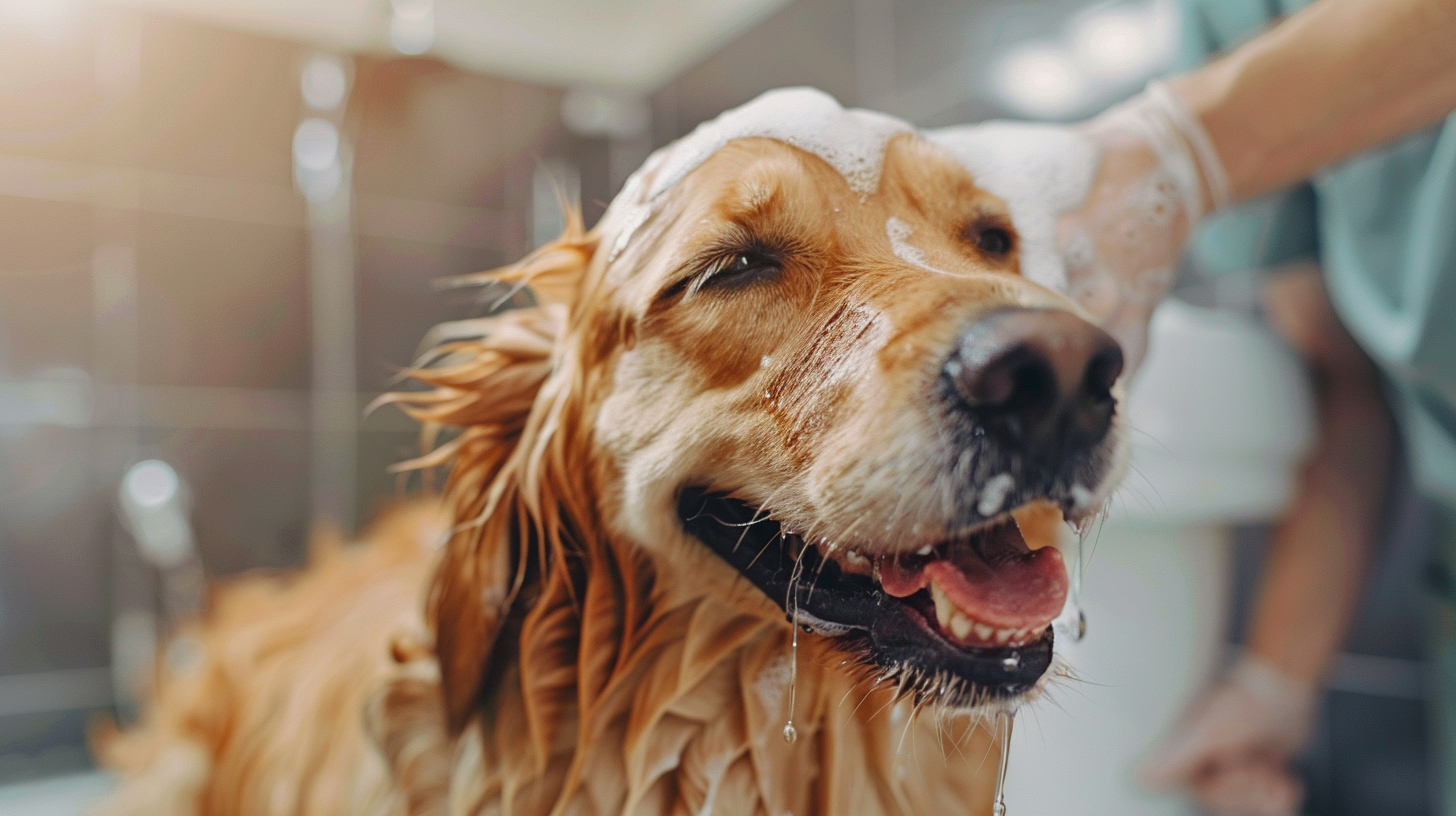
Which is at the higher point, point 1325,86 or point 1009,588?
point 1325,86

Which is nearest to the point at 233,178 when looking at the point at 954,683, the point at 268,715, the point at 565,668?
the point at 268,715

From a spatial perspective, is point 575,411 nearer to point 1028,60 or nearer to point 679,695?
point 679,695

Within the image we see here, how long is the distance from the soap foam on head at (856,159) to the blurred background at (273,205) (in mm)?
42

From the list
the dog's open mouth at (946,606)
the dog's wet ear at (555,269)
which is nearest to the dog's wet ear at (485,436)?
the dog's wet ear at (555,269)

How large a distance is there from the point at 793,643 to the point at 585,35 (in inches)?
21.3

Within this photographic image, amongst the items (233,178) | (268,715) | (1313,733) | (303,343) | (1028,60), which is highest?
(1028,60)

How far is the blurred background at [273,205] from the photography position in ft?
2.30

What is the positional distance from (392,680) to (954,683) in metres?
0.42

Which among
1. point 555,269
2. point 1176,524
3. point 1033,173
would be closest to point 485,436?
point 555,269

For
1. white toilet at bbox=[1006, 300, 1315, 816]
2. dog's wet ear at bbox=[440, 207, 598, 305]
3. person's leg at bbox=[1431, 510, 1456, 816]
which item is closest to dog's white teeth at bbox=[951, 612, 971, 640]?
dog's wet ear at bbox=[440, 207, 598, 305]

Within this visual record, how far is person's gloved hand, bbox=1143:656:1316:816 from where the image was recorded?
1.18 meters

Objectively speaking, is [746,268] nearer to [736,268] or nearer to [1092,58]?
[736,268]

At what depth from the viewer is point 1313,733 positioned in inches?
56.2

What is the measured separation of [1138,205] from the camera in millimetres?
787
